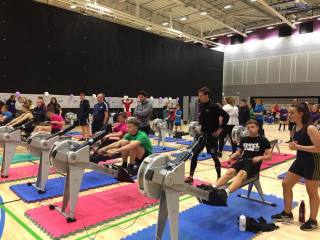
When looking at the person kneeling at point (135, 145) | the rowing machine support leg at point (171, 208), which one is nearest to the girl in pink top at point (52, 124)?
the person kneeling at point (135, 145)

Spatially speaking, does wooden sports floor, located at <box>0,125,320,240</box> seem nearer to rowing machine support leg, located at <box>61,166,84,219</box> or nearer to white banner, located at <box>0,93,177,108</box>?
rowing machine support leg, located at <box>61,166,84,219</box>

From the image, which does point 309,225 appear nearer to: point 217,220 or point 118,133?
point 217,220

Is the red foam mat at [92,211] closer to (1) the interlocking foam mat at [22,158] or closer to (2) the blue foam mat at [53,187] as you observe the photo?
(2) the blue foam mat at [53,187]

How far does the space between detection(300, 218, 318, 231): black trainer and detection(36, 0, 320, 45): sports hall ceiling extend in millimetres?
11692

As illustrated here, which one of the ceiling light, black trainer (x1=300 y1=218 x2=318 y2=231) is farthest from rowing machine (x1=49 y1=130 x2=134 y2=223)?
the ceiling light

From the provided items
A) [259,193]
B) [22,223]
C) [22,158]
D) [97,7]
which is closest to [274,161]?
[259,193]

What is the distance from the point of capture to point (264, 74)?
21.1m

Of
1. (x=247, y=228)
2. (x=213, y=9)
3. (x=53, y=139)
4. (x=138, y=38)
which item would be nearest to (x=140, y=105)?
(x=53, y=139)

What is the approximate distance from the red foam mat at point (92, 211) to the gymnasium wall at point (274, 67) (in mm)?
18312

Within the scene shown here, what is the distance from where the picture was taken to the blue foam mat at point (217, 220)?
296 cm

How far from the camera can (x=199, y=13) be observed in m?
17.1

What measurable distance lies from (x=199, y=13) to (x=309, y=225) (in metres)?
15.8

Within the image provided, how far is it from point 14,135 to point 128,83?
10611 mm

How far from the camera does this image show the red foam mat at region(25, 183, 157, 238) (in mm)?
3045
